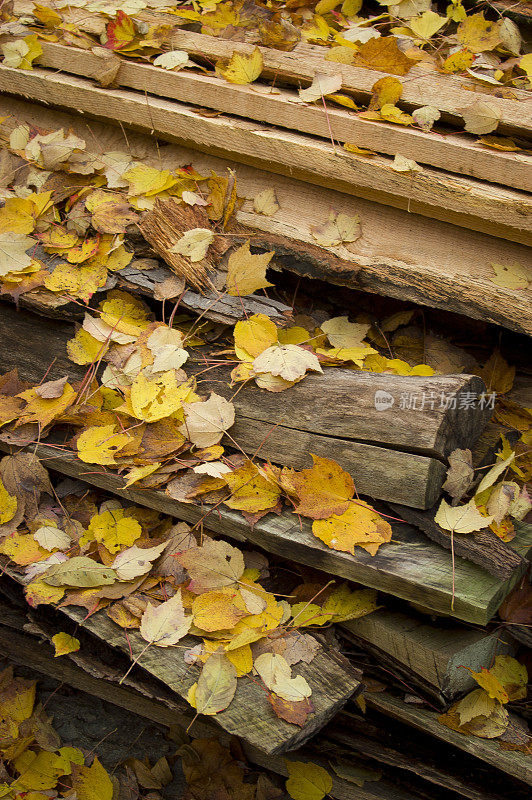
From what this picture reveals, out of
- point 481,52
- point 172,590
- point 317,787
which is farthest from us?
point 481,52

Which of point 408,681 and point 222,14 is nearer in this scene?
point 408,681

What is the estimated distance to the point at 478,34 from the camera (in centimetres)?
210

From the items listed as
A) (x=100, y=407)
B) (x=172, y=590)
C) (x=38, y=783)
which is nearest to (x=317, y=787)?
(x=172, y=590)

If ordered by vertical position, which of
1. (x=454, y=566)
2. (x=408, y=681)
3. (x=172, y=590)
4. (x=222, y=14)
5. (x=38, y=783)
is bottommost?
(x=38, y=783)

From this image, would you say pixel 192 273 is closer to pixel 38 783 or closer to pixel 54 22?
pixel 54 22

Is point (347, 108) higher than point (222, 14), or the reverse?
point (222, 14)

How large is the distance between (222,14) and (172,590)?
203 cm

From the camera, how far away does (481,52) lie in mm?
2064

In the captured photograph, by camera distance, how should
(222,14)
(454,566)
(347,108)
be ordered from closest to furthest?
(454,566) → (347,108) → (222,14)

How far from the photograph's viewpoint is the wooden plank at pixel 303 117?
170cm

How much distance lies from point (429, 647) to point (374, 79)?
1.63 m

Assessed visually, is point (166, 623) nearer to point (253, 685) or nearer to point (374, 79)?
point (253, 685)

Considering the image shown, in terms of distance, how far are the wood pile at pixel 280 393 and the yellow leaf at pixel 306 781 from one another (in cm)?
1

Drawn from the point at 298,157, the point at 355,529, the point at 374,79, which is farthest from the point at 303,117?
the point at 355,529
